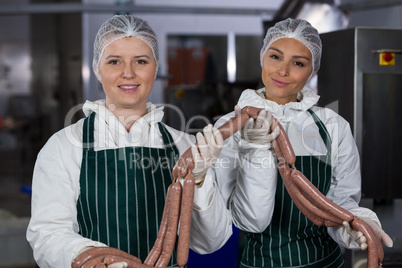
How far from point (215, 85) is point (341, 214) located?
307 cm

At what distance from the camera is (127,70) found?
1.38 m

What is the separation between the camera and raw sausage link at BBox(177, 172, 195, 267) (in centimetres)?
121

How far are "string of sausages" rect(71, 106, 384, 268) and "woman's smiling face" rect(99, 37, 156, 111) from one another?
27 centimetres

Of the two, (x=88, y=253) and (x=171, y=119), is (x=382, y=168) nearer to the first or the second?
(x=88, y=253)

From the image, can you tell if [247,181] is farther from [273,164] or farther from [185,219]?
[185,219]

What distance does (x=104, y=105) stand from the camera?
4.89ft

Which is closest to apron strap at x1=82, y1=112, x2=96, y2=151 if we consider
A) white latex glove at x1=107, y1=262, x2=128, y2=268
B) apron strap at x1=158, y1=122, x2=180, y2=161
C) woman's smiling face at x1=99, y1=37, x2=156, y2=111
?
woman's smiling face at x1=99, y1=37, x2=156, y2=111

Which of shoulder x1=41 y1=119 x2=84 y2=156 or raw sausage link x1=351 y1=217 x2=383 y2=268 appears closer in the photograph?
raw sausage link x1=351 y1=217 x2=383 y2=268

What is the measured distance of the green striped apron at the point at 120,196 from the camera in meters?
1.42

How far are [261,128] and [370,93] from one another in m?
0.99

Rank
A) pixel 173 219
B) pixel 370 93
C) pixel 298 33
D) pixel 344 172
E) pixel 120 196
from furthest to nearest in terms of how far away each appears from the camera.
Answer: pixel 370 93 → pixel 344 172 → pixel 298 33 → pixel 120 196 → pixel 173 219

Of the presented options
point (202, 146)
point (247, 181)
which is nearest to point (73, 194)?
point (202, 146)

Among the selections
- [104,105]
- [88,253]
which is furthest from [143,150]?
[88,253]

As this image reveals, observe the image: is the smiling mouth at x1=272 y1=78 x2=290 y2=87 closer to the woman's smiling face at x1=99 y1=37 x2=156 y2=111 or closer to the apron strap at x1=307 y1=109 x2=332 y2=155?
the apron strap at x1=307 y1=109 x2=332 y2=155
